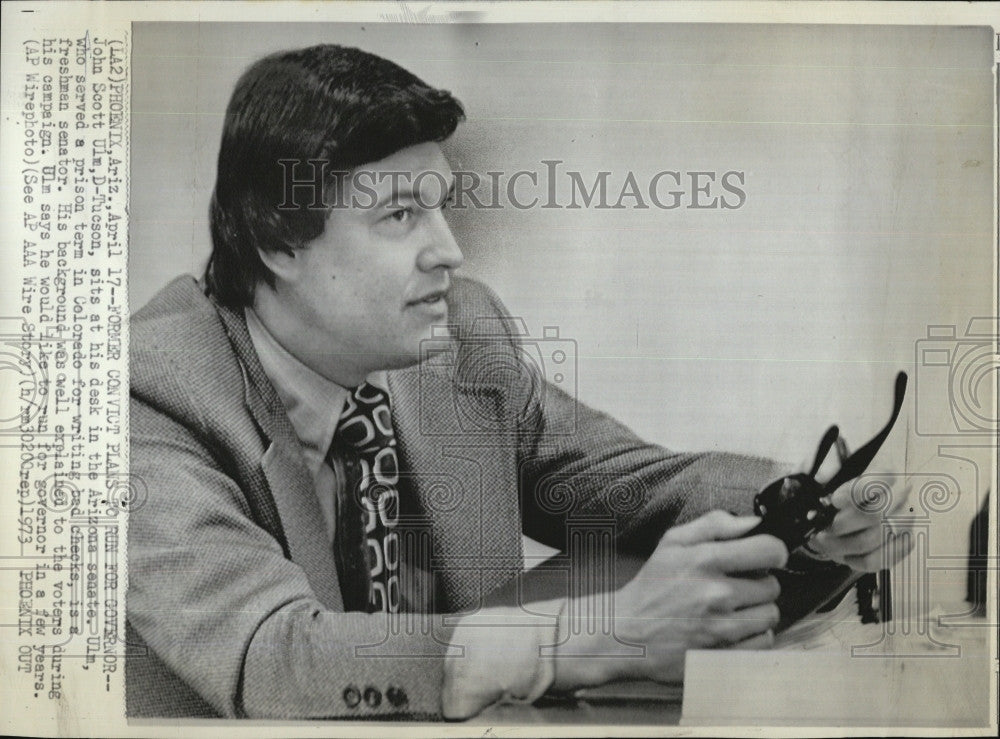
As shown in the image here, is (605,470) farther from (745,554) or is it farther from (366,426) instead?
(366,426)

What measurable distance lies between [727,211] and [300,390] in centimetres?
71

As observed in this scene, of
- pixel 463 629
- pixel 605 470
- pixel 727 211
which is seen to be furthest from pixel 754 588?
pixel 727 211

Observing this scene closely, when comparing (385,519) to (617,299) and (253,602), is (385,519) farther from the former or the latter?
(617,299)

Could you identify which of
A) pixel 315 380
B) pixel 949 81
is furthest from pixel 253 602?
pixel 949 81

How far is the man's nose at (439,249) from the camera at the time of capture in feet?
4.52

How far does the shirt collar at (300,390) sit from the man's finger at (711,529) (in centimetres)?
54

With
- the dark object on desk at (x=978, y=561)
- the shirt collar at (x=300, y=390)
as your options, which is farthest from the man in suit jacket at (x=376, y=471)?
the dark object on desk at (x=978, y=561)

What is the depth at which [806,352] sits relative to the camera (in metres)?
1.42

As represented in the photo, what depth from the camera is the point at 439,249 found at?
4.54 feet

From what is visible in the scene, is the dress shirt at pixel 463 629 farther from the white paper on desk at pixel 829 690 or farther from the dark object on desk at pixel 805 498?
the dark object on desk at pixel 805 498

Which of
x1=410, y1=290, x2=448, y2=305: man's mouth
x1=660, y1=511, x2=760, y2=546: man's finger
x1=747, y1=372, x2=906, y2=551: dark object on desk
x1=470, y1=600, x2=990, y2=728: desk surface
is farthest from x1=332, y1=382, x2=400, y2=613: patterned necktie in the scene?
x1=747, y1=372, x2=906, y2=551: dark object on desk

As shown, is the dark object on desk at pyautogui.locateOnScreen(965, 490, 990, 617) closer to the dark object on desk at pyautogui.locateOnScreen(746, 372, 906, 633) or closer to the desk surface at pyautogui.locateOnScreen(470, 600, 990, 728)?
the desk surface at pyautogui.locateOnScreen(470, 600, 990, 728)

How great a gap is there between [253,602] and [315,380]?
1.11ft

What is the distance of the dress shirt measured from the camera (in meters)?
1.37
